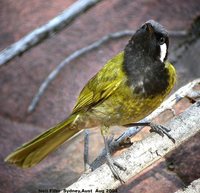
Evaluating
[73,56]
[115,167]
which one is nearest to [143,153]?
[115,167]

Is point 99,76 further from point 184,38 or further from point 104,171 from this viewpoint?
point 184,38

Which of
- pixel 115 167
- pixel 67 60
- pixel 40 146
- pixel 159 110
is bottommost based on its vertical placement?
pixel 115 167

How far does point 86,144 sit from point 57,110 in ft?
4.01

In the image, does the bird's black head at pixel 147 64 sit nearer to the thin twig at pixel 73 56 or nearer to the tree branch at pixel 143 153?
the tree branch at pixel 143 153

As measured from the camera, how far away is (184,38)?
5.66m

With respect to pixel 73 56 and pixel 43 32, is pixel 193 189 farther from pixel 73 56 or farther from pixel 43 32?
pixel 73 56

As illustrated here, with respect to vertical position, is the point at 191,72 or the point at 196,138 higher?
the point at 191,72

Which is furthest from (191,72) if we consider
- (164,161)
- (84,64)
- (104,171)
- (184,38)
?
(104,171)

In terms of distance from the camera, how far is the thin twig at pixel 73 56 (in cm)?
499

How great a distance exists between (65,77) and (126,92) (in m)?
1.64

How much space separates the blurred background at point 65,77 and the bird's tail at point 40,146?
30cm

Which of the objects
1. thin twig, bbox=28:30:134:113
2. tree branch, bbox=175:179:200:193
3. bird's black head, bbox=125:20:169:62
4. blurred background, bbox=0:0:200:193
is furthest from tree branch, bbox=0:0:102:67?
tree branch, bbox=175:179:200:193

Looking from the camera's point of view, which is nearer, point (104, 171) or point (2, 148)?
point (104, 171)

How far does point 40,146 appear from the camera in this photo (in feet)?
12.9
